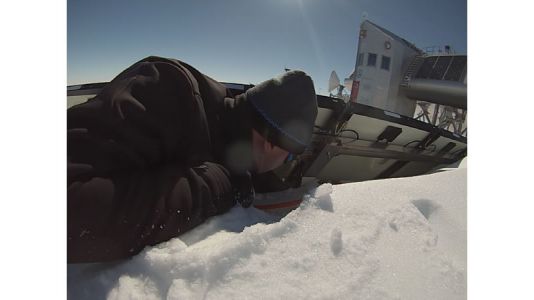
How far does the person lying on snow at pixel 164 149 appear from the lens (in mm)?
316

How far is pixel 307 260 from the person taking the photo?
0.34 m

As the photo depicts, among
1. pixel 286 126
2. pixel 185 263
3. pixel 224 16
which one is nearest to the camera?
pixel 185 263

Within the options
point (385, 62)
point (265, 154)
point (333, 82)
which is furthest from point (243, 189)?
point (385, 62)

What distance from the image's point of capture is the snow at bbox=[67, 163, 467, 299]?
11.7 inches

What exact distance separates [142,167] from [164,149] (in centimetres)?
5

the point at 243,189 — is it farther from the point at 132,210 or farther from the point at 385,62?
the point at 385,62

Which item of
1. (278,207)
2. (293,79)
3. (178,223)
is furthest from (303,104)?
(178,223)

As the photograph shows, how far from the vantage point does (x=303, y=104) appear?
0.55m

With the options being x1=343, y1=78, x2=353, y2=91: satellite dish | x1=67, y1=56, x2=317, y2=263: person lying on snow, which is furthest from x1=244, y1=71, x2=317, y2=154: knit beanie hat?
x1=343, y1=78, x2=353, y2=91: satellite dish

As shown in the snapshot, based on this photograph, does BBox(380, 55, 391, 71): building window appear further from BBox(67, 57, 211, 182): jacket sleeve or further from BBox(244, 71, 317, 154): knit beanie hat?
BBox(67, 57, 211, 182): jacket sleeve

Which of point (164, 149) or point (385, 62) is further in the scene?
point (385, 62)

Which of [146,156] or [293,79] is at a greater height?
[293,79]
